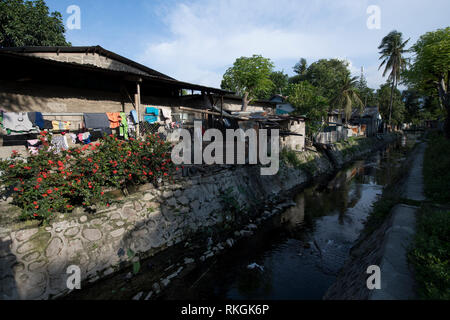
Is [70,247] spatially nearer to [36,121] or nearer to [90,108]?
[36,121]

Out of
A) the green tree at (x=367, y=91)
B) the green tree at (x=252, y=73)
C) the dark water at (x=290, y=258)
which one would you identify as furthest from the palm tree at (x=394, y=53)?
the dark water at (x=290, y=258)

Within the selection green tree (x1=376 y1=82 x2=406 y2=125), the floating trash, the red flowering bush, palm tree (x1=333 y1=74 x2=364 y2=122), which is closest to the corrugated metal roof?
the red flowering bush

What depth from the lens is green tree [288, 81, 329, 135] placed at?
75.3 ft

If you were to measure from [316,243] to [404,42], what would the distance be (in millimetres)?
46155

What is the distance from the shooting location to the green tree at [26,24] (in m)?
18.1

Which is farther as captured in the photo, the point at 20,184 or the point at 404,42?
the point at 404,42

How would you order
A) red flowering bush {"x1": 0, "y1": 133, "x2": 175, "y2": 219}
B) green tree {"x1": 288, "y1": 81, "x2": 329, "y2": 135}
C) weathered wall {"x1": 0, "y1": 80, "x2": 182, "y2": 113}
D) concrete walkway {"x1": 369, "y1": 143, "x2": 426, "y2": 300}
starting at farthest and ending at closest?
green tree {"x1": 288, "y1": 81, "x2": 329, "y2": 135}, weathered wall {"x1": 0, "y1": 80, "x2": 182, "y2": 113}, red flowering bush {"x1": 0, "y1": 133, "x2": 175, "y2": 219}, concrete walkway {"x1": 369, "y1": 143, "x2": 426, "y2": 300}

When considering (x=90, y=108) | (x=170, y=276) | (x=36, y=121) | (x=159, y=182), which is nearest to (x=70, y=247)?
(x=170, y=276)

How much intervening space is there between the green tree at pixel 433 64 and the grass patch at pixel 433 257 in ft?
49.1

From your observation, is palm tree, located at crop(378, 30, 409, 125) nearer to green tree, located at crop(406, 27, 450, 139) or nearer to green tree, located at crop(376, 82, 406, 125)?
green tree, located at crop(376, 82, 406, 125)

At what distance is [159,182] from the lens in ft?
27.9

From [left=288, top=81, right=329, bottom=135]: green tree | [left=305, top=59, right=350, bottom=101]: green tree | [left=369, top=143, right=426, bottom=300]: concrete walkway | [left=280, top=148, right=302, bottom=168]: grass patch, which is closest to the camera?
[left=369, top=143, right=426, bottom=300]: concrete walkway

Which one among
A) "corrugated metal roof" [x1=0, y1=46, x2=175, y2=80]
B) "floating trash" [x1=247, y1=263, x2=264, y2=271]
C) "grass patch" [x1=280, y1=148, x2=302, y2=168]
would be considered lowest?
"floating trash" [x1=247, y1=263, x2=264, y2=271]

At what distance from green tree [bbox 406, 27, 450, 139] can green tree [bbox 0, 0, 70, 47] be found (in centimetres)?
3183
